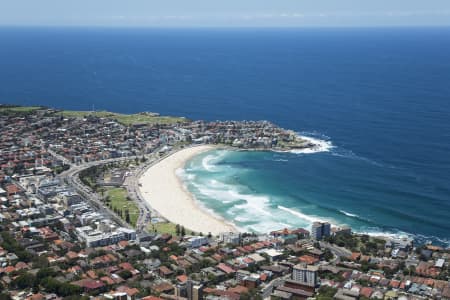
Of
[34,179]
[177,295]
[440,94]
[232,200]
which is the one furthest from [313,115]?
[177,295]

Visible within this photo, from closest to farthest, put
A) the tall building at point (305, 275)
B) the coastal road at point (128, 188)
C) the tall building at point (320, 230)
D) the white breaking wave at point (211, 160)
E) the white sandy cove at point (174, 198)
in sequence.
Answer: the tall building at point (305, 275) → the tall building at point (320, 230) → the white sandy cove at point (174, 198) → the coastal road at point (128, 188) → the white breaking wave at point (211, 160)

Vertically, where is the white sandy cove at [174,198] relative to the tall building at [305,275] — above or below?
below

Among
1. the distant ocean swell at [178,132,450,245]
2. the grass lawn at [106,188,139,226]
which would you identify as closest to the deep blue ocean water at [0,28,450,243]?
the distant ocean swell at [178,132,450,245]

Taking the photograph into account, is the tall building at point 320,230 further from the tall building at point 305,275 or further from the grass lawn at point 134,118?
the grass lawn at point 134,118

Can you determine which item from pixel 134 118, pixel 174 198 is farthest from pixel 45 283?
pixel 134 118

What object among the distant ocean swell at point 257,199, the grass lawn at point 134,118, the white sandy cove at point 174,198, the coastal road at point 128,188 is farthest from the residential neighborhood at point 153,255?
the grass lawn at point 134,118

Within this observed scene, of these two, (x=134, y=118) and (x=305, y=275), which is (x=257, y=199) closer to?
(x=305, y=275)
